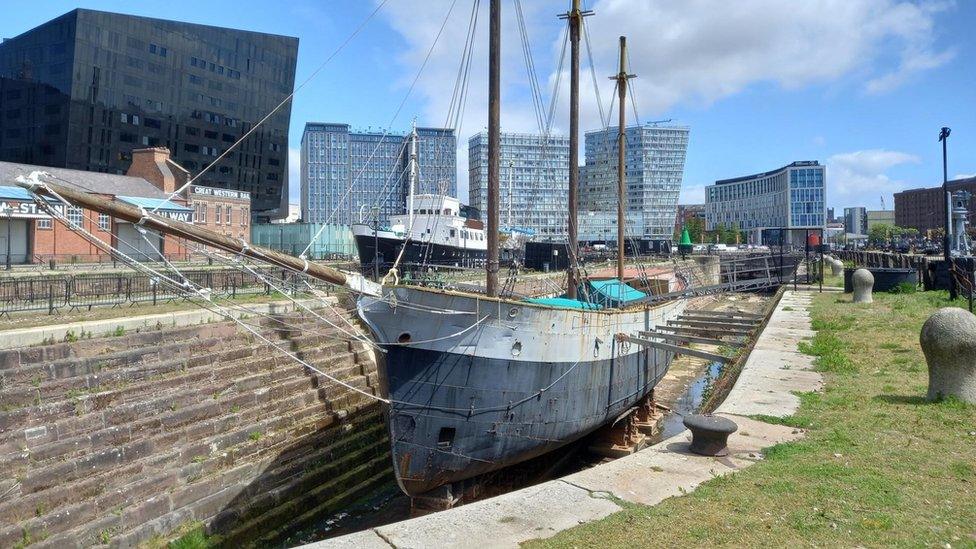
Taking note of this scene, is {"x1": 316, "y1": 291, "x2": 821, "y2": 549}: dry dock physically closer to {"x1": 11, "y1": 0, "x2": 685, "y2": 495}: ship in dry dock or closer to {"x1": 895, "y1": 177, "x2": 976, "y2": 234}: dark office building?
{"x1": 11, "y1": 0, "x2": 685, "y2": 495}: ship in dry dock

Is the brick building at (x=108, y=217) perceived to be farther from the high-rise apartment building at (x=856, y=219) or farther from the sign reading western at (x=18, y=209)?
the high-rise apartment building at (x=856, y=219)

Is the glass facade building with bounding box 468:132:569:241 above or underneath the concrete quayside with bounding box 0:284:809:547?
above

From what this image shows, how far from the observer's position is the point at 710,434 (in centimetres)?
741

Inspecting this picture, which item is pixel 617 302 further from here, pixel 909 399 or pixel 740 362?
pixel 909 399

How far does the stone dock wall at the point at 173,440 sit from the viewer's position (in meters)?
9.30

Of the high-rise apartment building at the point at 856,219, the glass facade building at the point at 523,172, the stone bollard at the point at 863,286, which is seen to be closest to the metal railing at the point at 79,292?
the stone bollard at the point at 863,286

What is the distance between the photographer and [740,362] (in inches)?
575

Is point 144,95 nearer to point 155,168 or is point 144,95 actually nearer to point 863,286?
point 155,168

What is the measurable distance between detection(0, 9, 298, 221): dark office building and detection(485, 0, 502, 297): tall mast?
4908 centimetres

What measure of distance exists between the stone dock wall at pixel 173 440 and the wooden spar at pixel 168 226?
16.1ft

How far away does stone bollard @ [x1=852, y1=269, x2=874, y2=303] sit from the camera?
23.8 m

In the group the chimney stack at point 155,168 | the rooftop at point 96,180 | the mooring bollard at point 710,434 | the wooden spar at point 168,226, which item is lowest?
the mooring bollard at point 710,434

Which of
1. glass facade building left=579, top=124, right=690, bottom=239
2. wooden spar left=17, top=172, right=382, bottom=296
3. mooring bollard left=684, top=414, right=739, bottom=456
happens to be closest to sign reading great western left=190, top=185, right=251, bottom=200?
wooden spar left=17, top=172, right=382, bottom=296

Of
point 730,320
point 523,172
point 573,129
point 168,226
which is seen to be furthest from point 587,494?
point 523,172
